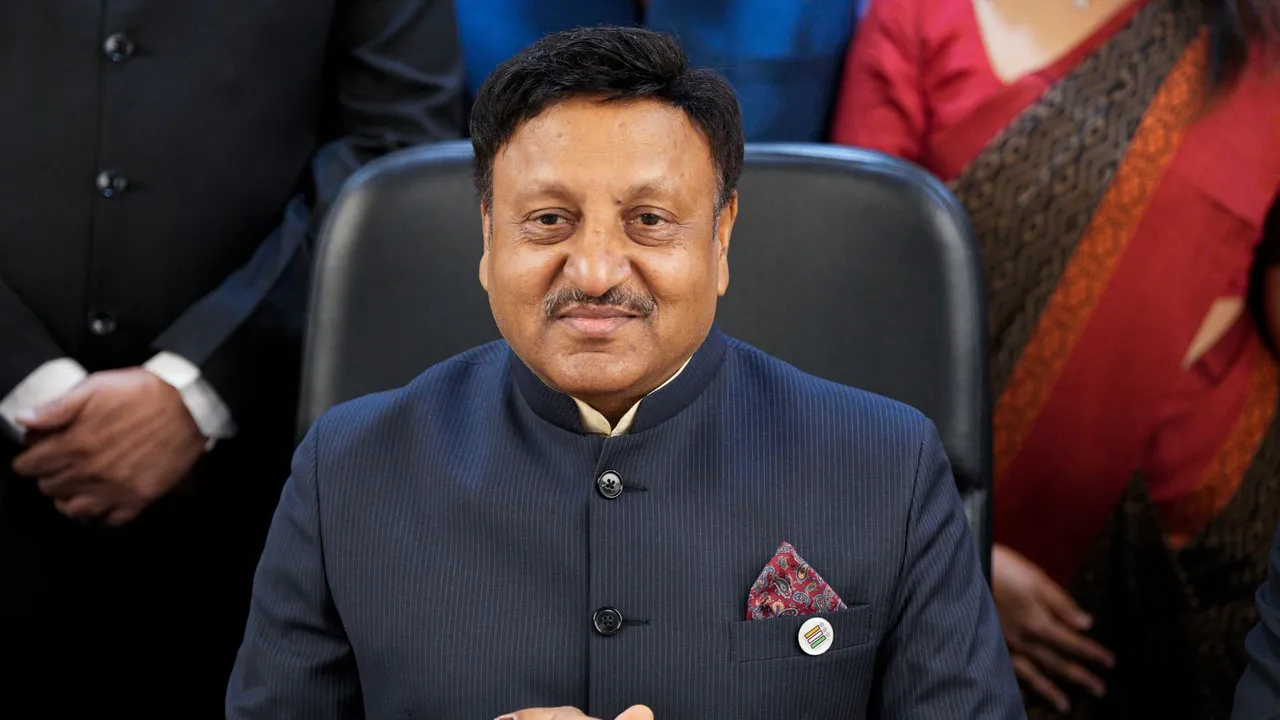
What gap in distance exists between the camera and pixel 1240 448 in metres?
1.69

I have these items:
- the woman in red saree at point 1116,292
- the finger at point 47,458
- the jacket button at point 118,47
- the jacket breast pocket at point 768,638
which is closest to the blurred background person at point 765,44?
the woman in red saree at point 1116,292

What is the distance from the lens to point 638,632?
1.10m

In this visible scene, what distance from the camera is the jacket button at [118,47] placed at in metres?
1.59

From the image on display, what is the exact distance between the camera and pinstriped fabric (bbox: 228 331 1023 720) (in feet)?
3.62

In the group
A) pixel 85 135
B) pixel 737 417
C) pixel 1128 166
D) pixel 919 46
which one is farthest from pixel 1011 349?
pixel 85 135

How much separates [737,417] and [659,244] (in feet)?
0.59

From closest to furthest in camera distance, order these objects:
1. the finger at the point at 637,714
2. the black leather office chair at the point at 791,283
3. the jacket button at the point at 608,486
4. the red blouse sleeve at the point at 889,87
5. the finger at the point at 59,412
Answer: the finger at the point at 637,714, the jacket button at the point at 608,486, the black leather office chair at the point at 791,283, the finger at the point at 59,412, the red blouse sleeve at the point at 889,87

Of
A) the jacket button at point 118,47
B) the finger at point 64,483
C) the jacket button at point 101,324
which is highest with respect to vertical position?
the jacket button at point 118,47

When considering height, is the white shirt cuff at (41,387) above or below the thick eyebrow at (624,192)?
below

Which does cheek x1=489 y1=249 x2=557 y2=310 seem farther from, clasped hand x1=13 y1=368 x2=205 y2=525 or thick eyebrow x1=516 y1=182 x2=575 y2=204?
clasped hand x1=13 y1=368 x2=205 y2=525

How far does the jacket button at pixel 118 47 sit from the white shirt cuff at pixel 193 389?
1.01 feet

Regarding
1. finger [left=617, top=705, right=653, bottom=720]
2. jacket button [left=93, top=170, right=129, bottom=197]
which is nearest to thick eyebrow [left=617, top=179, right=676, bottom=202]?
finger [left=617, top=705, right=653, bottom=720]

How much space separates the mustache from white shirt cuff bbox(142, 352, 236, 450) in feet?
2.27

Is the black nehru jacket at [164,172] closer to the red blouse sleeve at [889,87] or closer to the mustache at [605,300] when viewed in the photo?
the red blouse sleeve at [889,87]
